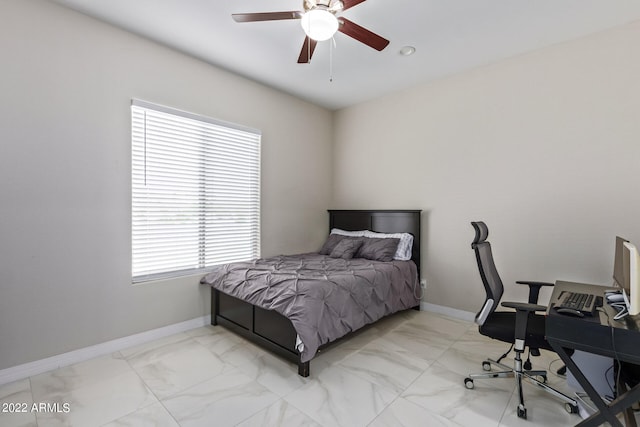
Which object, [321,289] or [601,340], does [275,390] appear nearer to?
[321,289]

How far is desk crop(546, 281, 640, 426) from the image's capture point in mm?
1294

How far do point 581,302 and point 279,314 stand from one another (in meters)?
2.03

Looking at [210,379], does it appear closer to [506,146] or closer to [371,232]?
[371,232]

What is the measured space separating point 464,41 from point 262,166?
253cm

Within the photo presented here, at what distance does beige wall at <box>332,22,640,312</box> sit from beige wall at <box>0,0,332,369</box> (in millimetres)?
2677

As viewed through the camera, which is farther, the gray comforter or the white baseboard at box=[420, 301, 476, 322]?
the white baseboard at box=[420, 301, 476, 322]

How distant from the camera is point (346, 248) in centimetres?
371

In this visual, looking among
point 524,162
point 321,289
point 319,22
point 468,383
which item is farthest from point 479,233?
point 319,22

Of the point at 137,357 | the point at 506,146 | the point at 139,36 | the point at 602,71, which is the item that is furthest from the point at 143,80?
the point at 602,71

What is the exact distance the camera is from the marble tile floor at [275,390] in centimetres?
174

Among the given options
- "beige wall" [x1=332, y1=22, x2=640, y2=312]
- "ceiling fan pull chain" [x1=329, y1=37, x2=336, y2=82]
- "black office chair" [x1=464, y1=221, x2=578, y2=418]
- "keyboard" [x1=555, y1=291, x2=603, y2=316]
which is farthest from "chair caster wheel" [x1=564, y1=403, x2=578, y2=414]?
"ceiling fan pull chain" [x1=329, y1=37, x2=336, y2=82]

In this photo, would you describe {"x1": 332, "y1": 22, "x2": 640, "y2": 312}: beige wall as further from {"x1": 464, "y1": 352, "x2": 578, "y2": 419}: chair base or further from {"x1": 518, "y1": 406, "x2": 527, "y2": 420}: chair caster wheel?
{"x1": 518, "y1": 406, "x2": 527, "y2": 420}: chair caster wheel

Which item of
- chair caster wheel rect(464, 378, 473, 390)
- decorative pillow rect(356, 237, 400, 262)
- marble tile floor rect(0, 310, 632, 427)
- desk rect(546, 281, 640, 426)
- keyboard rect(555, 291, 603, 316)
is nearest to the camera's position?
desk rect(546, 281, 640, 426)

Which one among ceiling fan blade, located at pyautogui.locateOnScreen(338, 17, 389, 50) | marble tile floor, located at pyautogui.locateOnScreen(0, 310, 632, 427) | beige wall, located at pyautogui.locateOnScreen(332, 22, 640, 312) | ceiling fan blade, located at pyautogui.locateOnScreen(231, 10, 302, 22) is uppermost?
ceiling fan blade, located at pyautogui.locateOnScreen(231, 10, 302, 22)
